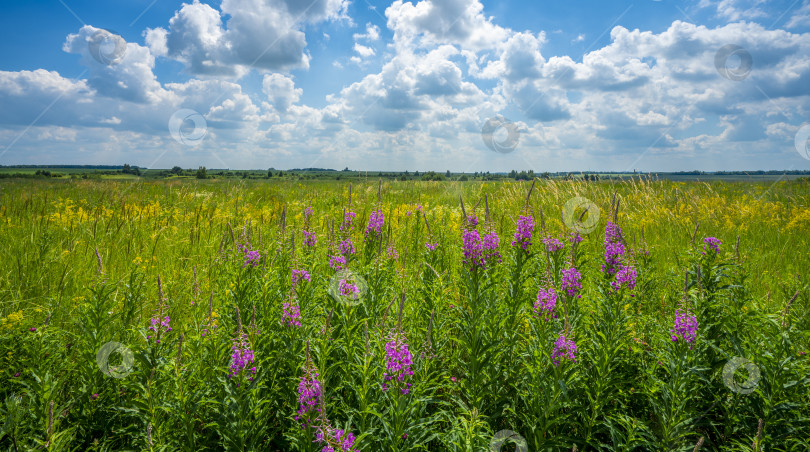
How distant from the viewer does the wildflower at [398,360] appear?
6.26 feet

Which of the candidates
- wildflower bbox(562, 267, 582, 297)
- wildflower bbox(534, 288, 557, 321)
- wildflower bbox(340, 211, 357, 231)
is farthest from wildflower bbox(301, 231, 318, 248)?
wildflower bbox(562, 267, 582, 297)

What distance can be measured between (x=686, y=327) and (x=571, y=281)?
28.2 inches

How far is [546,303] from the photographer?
8.45 feet

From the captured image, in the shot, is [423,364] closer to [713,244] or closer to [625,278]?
[625,278]

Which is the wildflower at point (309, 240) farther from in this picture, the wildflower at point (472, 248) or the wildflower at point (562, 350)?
the wildflower at point (562, 350)

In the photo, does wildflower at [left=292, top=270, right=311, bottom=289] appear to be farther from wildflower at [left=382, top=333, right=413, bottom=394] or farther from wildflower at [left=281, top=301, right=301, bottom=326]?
wildflower at [left=382, top=333, right=413, bottom=394]

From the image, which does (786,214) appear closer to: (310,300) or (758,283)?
(758,283)

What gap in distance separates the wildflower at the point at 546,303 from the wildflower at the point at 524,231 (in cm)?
38

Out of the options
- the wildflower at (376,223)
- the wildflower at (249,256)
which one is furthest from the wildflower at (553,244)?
the wildflower at (249,256)

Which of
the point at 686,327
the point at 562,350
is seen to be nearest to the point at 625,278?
the point at 686,327

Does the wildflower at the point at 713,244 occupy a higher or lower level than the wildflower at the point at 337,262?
higher

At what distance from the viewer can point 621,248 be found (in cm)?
283

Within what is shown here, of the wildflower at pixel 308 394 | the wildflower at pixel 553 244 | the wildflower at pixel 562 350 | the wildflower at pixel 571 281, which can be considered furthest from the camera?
the wildflower at pixel 553 244

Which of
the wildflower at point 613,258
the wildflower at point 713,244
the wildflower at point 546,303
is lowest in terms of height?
the wildflower at point 546,303
